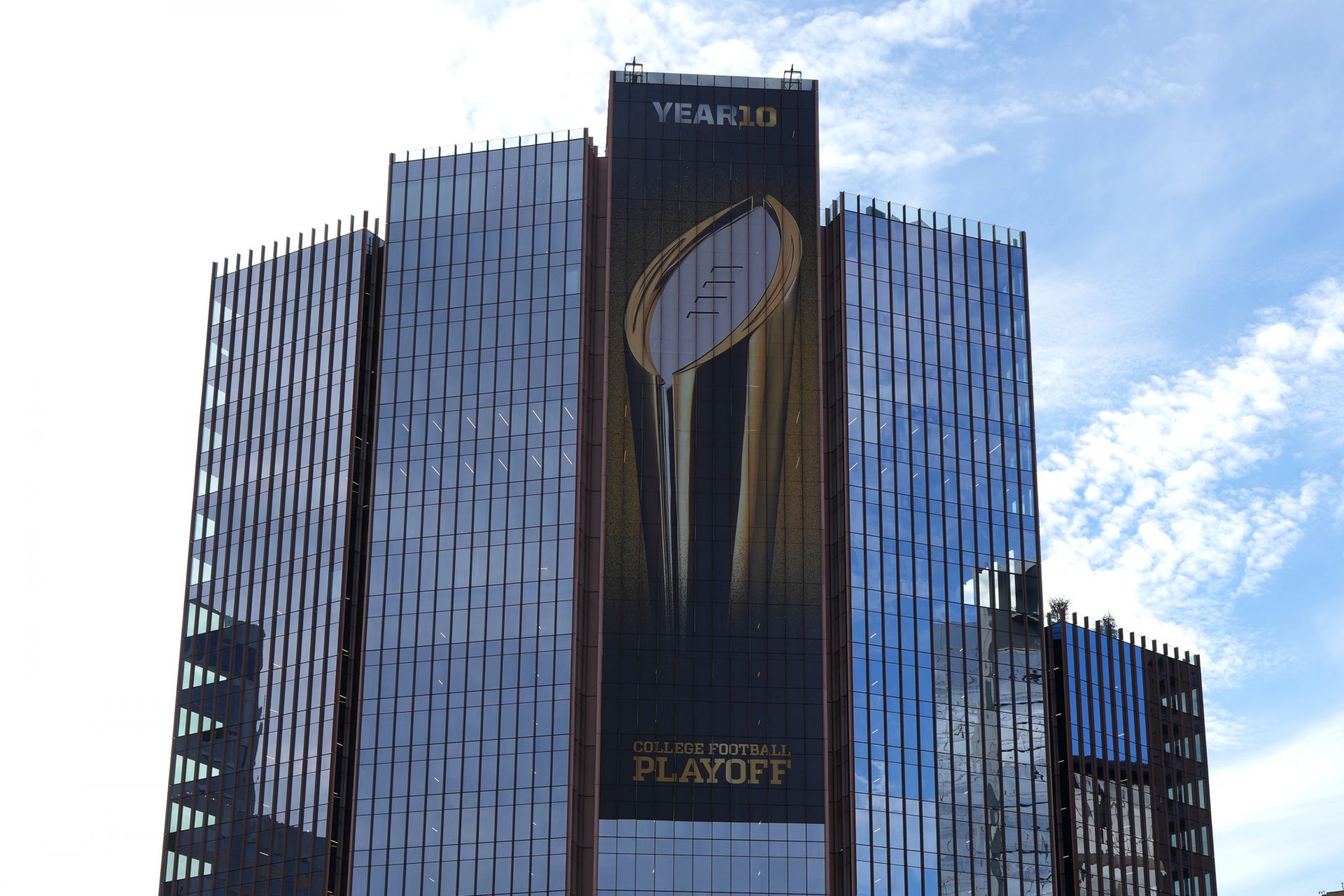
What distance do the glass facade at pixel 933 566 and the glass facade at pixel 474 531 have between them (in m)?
22.5

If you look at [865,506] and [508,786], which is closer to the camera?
[508,786]

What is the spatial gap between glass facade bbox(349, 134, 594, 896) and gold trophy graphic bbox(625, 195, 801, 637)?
650cm

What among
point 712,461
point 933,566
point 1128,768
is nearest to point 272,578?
point 712,461

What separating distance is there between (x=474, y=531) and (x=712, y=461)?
65.6 feet

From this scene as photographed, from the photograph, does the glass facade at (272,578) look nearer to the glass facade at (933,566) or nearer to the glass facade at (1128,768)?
the glass facade at (933,566)

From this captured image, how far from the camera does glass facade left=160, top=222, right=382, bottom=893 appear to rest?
136750 mm

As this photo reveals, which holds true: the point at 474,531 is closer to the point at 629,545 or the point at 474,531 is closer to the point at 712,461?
the point at 629,545

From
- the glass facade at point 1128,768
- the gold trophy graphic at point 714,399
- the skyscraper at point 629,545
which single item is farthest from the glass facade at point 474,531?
the glass facade at point 1128,768

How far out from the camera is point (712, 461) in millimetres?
137375

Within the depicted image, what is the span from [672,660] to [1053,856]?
112 feet

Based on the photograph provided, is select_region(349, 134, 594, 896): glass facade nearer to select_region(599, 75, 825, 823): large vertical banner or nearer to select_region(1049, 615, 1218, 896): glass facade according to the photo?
select_region(599, 75, 825, 823): large vertical banner

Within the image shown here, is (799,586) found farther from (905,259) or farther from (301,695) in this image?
(301,695)

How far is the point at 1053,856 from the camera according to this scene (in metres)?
135

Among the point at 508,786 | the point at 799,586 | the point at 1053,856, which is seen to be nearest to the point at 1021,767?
the point at 1053,856
